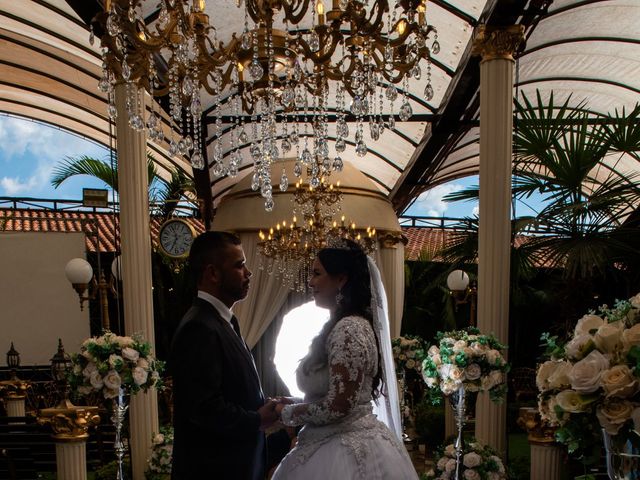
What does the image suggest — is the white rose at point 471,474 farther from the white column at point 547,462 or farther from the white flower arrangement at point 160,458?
the white flower arrangement at point 160,458

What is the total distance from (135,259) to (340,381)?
3379 millimetres

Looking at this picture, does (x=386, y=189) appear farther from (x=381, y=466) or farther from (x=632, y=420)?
(x=632, y=420)

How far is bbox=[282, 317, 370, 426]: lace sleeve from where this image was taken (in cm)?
287

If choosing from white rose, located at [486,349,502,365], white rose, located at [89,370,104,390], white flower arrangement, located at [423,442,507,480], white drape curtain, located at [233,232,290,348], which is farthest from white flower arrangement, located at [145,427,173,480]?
white drape curtain, located at [233,232,290,348]

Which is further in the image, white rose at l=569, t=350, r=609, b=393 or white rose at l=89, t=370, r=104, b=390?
white rose at l=89, t=370, r=104, b=390

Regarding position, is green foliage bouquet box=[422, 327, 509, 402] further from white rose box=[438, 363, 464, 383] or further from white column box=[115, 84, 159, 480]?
white column box=[115, 84, 159, 480]

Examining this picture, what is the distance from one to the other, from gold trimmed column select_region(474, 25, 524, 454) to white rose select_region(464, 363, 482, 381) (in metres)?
0.88

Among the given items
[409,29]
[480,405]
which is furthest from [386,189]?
[409,29]

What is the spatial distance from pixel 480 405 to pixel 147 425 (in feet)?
9.22

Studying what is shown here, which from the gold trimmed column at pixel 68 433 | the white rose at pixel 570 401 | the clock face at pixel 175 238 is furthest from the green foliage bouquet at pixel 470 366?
the clock face at pixel 175 238

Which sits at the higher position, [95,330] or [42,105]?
[42,105]

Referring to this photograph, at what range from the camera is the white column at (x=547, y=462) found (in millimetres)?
5012

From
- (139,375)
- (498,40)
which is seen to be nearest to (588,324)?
(139,375)

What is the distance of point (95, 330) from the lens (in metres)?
12.9
